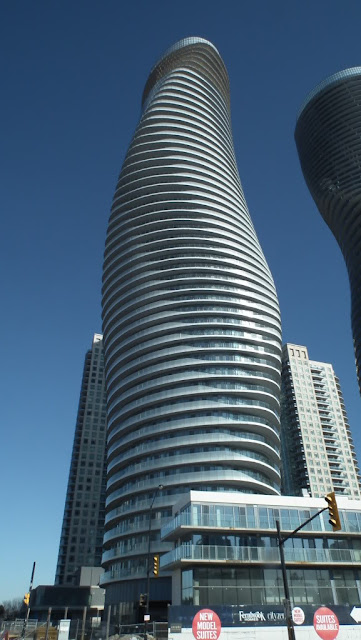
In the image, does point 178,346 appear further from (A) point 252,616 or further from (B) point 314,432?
(B) point 314,432

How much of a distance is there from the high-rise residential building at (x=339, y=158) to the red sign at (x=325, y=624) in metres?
112

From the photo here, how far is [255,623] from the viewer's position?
30797mm

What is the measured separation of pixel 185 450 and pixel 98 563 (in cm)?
6602

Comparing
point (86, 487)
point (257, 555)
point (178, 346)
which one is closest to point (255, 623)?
point (257, 555)

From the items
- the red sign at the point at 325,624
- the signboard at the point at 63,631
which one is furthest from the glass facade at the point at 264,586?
the signboard at the point at 63,631

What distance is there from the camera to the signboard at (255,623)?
28703mm

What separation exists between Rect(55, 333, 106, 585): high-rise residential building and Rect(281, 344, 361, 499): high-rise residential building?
167ft

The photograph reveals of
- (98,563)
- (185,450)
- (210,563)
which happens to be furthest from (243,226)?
(98,563)

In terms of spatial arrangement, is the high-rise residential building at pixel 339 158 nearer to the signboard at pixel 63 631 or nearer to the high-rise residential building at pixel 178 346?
the high-rise residential building at pixel 178 346

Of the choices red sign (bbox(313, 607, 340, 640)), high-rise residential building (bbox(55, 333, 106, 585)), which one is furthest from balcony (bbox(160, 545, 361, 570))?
high-rise residential building (bbox(55, 333, 106, 585))

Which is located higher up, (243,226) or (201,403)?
(243,226)

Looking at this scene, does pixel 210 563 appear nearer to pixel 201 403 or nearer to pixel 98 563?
pixel 201 403

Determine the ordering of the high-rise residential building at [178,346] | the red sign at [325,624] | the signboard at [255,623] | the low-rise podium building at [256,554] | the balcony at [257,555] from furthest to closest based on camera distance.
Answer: the high-rise residential building at [178,346], the balcony at [257,555], the low-rise podium building at [256,554], the red sign at [325,624], the signboard at [255,623]

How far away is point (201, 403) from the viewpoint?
251 feet
